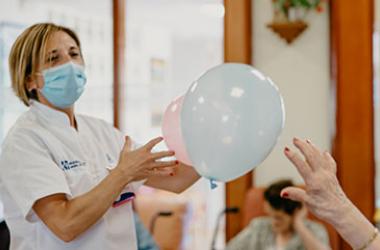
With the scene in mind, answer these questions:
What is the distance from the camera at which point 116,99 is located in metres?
3.75

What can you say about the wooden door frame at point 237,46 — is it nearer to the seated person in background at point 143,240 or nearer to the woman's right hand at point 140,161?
the seated person in background at point 143,240

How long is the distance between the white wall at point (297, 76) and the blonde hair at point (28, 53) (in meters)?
1.79

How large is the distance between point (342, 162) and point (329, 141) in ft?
0.50

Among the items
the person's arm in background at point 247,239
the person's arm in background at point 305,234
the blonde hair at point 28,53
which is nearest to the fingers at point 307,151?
the blonde hair at point 28,53

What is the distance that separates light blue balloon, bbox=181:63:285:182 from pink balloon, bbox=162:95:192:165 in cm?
13

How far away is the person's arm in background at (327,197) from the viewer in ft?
4.10

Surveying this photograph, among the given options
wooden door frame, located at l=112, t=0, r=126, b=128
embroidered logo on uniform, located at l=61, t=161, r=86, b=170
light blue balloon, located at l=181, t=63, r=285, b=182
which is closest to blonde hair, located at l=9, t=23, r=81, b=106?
embroidered logo on uniform, located at l=61, t=161, r=86, b=170

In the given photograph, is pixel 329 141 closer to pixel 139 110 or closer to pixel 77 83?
pixel 139 110

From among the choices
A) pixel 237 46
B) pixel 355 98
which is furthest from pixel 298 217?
pixel 237 46

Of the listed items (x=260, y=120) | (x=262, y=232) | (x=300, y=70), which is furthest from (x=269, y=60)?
(x=260, y=120)

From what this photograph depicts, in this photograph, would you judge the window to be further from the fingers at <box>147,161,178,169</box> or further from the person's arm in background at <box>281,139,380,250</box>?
the person's arm in background at <box>281,139,380,250</box>

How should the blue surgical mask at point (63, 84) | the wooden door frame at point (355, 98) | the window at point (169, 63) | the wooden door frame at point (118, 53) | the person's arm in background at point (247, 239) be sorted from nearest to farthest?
the blue surgical mask at point (63, 84) < the person's arm in background at point (247, 239) < the wooden door frame at point (355, 98) < the wooden door frame at point (118, 53) < the window at point (169, 63)

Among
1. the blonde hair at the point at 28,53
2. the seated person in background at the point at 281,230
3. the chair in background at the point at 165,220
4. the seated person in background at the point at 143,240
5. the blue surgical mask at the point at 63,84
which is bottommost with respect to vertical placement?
the chair in background at the point at 165,220

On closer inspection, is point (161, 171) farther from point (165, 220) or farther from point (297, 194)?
point (165, 220)
